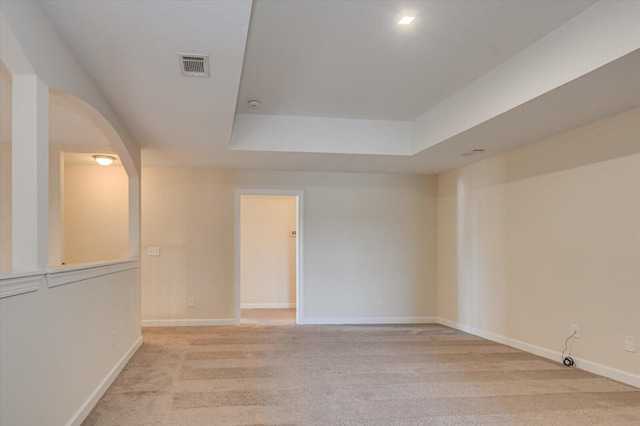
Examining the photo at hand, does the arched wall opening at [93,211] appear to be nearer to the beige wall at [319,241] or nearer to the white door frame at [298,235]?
the beige wall at [319,241]

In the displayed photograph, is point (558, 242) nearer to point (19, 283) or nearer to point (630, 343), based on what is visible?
point (630, 343)

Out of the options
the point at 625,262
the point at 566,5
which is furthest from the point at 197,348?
the point at 566,5

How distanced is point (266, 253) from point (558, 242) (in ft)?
15.9

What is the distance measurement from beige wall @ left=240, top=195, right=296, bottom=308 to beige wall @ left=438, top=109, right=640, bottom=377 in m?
3.09

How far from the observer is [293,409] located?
9.96 ft

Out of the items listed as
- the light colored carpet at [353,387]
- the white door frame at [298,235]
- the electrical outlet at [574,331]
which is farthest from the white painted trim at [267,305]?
the electrical outlet at [574,331]

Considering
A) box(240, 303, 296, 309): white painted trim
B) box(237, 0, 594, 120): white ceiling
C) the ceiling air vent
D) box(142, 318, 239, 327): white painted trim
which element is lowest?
box(240, 303, 296, 309): white painted trim

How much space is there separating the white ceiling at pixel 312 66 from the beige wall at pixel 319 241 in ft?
4.02

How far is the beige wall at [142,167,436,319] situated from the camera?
6.09 m

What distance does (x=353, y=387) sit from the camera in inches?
138

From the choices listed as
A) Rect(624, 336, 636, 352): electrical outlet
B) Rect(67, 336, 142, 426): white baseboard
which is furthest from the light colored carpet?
Rect(624, 336, 636, 352): electrical outlet

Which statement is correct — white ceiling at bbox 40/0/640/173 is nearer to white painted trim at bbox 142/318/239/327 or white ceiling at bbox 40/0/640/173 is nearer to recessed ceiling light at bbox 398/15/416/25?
recessed ceiling light at bbox 398/15/416/25

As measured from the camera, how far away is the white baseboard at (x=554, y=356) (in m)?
3.56

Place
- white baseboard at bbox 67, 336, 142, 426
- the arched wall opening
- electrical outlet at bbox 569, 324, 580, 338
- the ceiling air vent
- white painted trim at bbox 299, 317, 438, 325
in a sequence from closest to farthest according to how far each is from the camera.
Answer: the ceiling air vent → white baseboard at bbox 67, 336, 142, 426 → electrical outlet at bbox 569, 324, 580, 338 → the arched wall opening → white painted trim at bbox 299, 317, 438, 325
